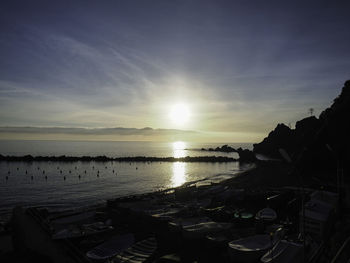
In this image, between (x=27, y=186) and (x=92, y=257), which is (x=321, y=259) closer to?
(x=92, y=257)

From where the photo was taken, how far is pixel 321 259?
1062cm

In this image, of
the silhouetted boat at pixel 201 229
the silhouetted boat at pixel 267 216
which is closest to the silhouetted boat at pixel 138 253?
the silhouetted boat at pixel 201 229

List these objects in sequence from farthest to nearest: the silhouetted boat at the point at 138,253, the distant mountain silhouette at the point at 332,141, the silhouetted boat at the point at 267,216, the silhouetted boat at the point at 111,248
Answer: the distant mountain silhouette at the point at 332,141 → the silhouetted boat at the point at 267,216 → the silhouetted boat at the point at 111,248 → the silhouetted boat at the point at 138,253

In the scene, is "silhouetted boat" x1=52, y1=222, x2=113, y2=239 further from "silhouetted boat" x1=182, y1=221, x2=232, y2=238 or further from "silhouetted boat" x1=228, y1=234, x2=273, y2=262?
"silhouetted boat" x1=228, y1=234, x2=273, y2=262

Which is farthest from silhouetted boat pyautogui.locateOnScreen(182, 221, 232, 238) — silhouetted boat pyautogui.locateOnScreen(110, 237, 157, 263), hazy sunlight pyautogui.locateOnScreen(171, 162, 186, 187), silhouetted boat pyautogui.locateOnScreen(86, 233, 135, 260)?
hazy sunlight pyautogui.locateOnScreen(171, 162, 186, 187)

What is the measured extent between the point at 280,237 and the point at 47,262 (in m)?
14.7

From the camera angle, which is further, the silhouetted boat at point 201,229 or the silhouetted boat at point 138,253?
the silhouetted boat at point 201,229

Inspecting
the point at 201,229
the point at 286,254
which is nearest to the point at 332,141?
the point at 201,229

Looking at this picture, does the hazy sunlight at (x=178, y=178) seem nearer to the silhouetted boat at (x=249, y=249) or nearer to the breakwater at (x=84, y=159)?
the breakwater at (x=84, y=159)

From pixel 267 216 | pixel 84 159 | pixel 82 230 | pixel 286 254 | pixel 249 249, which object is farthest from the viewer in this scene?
pixel 84 159

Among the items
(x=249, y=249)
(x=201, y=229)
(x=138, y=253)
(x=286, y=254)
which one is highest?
(x=286, y=254)

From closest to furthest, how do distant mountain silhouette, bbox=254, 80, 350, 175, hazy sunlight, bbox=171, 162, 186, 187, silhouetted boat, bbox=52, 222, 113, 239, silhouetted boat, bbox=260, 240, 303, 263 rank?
silhouetted boat, bbox=260, 240, 303, 263 < silhouetted boat, bbox=52, 222, 113, 239 < distant mountain silhouette, bbox=254, 80, 350, 175 < hazy sunlight, bbox=171, 162, 186, 187

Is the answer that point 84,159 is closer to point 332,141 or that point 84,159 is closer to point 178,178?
point 178,178

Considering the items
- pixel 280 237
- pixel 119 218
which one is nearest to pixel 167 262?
pixel 280 237
